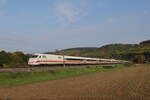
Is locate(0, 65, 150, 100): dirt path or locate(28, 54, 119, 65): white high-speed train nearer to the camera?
locate(0, 65, 150, 100): dirt path

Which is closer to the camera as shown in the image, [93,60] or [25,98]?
[25,98]

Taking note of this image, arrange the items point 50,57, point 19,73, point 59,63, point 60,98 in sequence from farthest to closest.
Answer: point 59,63
point 50,57
point 19,73
point 60,98

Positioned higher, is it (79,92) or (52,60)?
(52,60)

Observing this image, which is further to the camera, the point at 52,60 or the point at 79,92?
the point at 52,60

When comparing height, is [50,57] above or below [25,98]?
above

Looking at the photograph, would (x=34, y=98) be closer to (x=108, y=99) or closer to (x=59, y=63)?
(x=108, y=99)

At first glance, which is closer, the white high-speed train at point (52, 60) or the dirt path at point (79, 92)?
the dirt path at point (79, 92)

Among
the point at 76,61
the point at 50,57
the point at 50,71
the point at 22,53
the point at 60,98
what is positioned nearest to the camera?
the point at 60,98

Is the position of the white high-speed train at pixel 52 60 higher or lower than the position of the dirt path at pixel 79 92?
higher

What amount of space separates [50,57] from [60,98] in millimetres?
31556

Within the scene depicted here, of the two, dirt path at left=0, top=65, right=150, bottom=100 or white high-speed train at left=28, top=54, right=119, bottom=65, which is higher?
white high-speed train at left=28, top=54, right=119, bottom=65

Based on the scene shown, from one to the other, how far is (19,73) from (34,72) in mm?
2836

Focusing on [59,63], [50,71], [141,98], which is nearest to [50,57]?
[59,63]

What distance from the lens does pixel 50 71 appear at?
34.6 metres
